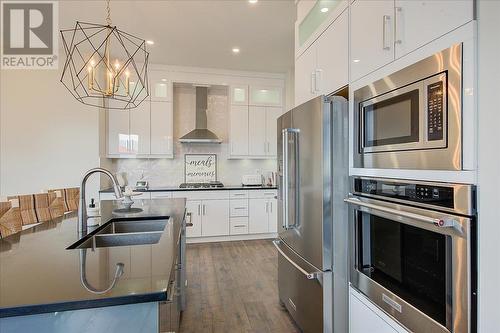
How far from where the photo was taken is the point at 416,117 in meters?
1.20

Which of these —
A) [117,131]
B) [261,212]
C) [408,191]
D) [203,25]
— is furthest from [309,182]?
[117,131]

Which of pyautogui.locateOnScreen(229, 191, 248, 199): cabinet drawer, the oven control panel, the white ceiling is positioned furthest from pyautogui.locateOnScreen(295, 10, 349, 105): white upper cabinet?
pyautogui.locateOnScreen(229, 191, 248, 199): cabinet drawer

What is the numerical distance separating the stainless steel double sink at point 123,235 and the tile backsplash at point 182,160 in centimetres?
307

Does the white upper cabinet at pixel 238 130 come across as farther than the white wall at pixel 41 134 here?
Yes

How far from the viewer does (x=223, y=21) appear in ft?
10.8

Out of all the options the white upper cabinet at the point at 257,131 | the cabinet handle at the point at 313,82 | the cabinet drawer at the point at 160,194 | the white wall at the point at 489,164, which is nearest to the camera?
the white wall at the point at 489,164

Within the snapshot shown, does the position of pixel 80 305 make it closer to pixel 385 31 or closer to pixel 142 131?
pixel 385 31

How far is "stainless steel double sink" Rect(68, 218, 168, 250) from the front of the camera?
1.58 meters

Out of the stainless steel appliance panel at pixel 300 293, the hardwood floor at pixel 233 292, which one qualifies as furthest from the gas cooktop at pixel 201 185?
the stainless steel appliance panel at pixel 300 293

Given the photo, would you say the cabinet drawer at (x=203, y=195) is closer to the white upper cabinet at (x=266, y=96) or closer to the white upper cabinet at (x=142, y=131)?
the white upper cabinet at (x=142, y=131)

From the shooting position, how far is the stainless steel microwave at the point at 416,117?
1021 mm

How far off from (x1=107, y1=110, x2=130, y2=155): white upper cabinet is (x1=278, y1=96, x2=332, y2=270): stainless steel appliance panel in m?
3.43

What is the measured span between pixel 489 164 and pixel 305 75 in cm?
170

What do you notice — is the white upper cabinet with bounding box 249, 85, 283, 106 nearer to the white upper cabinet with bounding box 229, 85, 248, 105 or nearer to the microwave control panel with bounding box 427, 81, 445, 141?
the white upper cabinet with bounding box 229, 85, 248, 105
